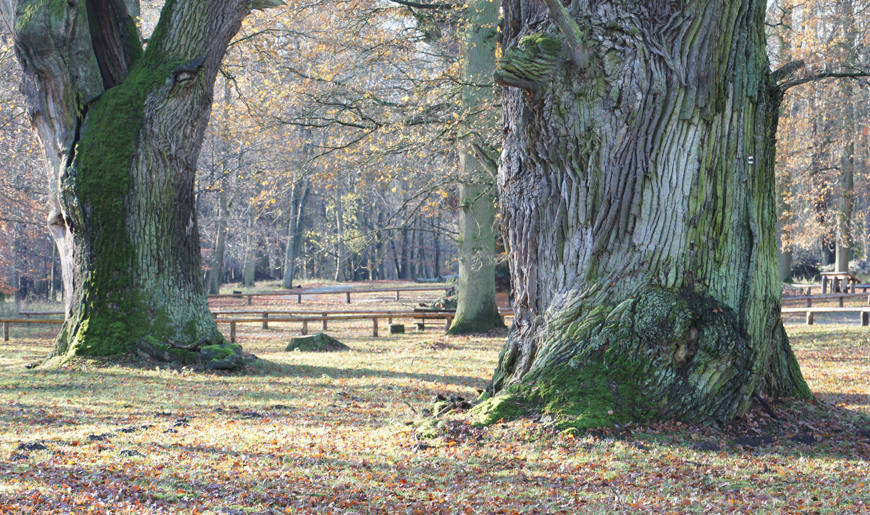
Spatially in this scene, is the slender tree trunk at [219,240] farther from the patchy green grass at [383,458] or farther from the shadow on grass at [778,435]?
the shadow on grass at [778,435]

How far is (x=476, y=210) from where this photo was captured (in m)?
18.6

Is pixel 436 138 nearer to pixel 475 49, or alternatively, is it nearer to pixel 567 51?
pixel 475 49

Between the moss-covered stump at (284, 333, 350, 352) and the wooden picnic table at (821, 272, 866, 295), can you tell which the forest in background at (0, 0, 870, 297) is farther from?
the moss-covered stump at (284, 333, 350, 352)

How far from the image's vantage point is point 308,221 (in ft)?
209

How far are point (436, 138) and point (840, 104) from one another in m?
17.4

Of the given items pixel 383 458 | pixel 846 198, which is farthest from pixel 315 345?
pixel 846 198

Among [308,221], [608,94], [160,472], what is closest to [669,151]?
[608,94]

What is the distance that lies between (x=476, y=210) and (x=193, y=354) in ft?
28.4

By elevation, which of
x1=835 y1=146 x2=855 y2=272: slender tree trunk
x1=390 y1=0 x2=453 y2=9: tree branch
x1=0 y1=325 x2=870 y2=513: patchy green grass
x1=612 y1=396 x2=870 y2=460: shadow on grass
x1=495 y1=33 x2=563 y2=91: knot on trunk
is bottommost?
x1=0 y1=325 x2=870 y2=513: patchy green grass

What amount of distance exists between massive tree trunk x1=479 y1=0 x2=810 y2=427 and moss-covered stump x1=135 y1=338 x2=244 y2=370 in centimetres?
571

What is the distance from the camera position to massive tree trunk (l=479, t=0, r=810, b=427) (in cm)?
641

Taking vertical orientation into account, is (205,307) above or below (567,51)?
below

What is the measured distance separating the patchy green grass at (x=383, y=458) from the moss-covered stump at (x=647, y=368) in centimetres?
19

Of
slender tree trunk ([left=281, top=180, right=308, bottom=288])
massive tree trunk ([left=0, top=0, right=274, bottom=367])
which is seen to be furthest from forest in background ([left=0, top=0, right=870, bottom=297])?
slender tree trunk ([left=281, top=180, right=308, bottom=288])
